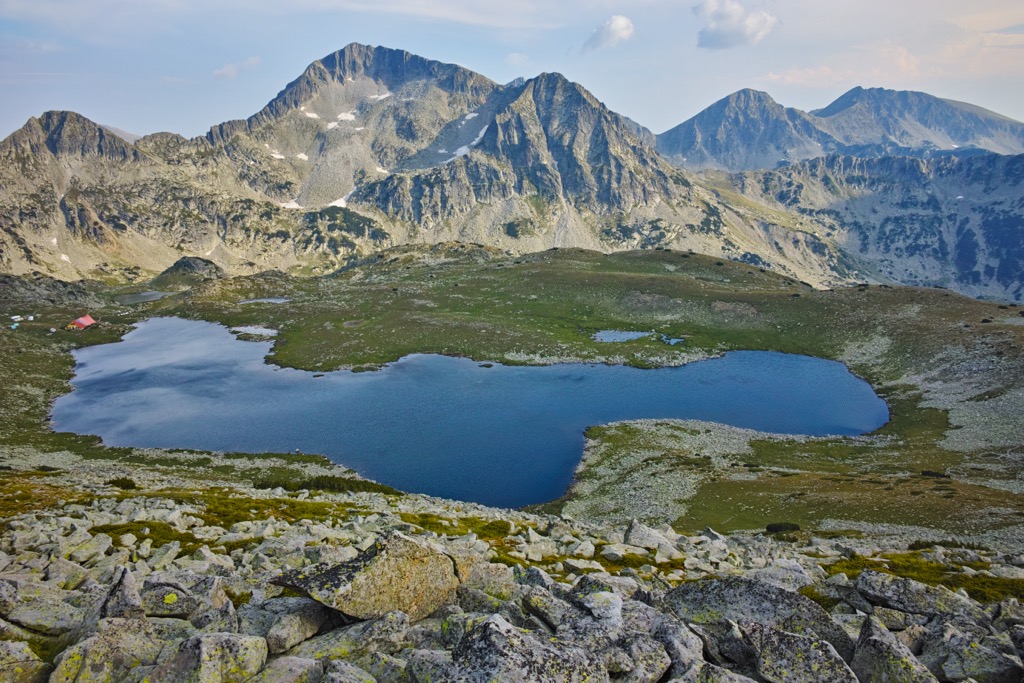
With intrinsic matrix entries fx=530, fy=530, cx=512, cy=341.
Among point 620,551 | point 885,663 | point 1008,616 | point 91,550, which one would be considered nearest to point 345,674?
point 885,663

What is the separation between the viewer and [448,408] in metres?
87.5

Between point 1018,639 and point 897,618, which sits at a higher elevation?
point 1018,639

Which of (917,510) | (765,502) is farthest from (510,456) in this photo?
(917,510)

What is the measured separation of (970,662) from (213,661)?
51.7 ft

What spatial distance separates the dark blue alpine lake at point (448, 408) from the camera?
69.3m

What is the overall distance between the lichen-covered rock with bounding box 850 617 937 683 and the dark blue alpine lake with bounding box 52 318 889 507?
4891 centimetres

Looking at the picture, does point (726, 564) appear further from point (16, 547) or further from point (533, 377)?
point (533, 377)

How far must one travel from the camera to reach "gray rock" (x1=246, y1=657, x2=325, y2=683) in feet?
32.1

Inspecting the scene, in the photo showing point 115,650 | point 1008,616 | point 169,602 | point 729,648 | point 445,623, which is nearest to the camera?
point 115,650

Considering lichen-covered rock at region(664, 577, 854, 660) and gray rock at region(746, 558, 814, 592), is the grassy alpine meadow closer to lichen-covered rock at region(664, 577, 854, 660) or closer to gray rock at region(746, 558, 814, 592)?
gray rock at region(746, 558, 814, 592)

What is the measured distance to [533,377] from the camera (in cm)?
10231

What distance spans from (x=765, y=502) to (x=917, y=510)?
1154 cm

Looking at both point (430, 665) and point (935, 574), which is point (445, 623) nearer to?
point (430, 665)

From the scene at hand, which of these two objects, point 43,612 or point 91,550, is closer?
point 43,612
